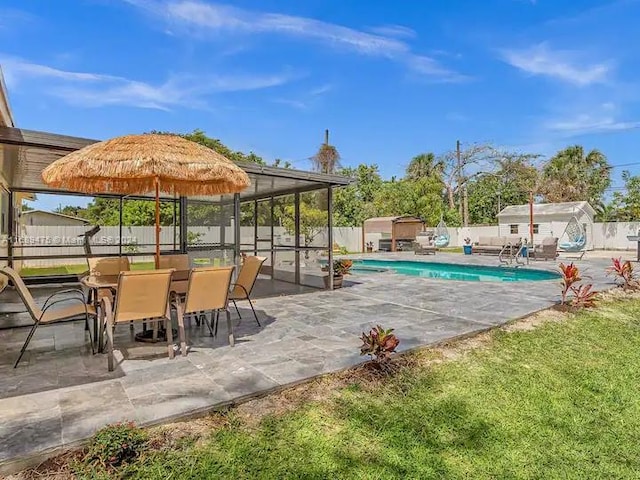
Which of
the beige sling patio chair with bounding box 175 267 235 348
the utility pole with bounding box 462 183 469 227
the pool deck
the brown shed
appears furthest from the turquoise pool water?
the utility pole with bounding box 462 183 469 227

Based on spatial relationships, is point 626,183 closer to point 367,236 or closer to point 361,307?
point 367,236

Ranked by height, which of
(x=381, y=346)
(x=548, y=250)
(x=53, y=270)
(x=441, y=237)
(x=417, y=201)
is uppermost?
(x=417, y=201)

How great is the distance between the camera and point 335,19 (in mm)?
14445

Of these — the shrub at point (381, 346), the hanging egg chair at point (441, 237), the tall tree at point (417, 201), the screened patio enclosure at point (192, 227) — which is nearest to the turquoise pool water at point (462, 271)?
the screened patio enclosure at point (192, 227)

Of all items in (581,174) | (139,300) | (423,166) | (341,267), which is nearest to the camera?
(139,300)

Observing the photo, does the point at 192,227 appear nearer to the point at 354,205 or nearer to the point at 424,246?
the point at 424,246

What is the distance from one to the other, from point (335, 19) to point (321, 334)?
13133 mm

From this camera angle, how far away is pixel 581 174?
2825cm

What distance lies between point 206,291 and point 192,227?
5.12 metres

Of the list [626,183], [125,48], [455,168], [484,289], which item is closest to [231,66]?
[125,48]

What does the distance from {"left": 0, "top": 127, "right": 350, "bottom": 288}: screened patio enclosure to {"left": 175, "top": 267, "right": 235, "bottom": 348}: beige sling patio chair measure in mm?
2973

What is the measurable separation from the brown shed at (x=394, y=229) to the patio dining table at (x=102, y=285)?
61.5 feet

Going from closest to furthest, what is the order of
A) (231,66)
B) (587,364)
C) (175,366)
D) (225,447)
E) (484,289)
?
(225,447) < (175,366) < (587,364) < (484,289) < (231,66)

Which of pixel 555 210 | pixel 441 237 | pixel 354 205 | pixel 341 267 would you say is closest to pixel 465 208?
pixel 555 210
